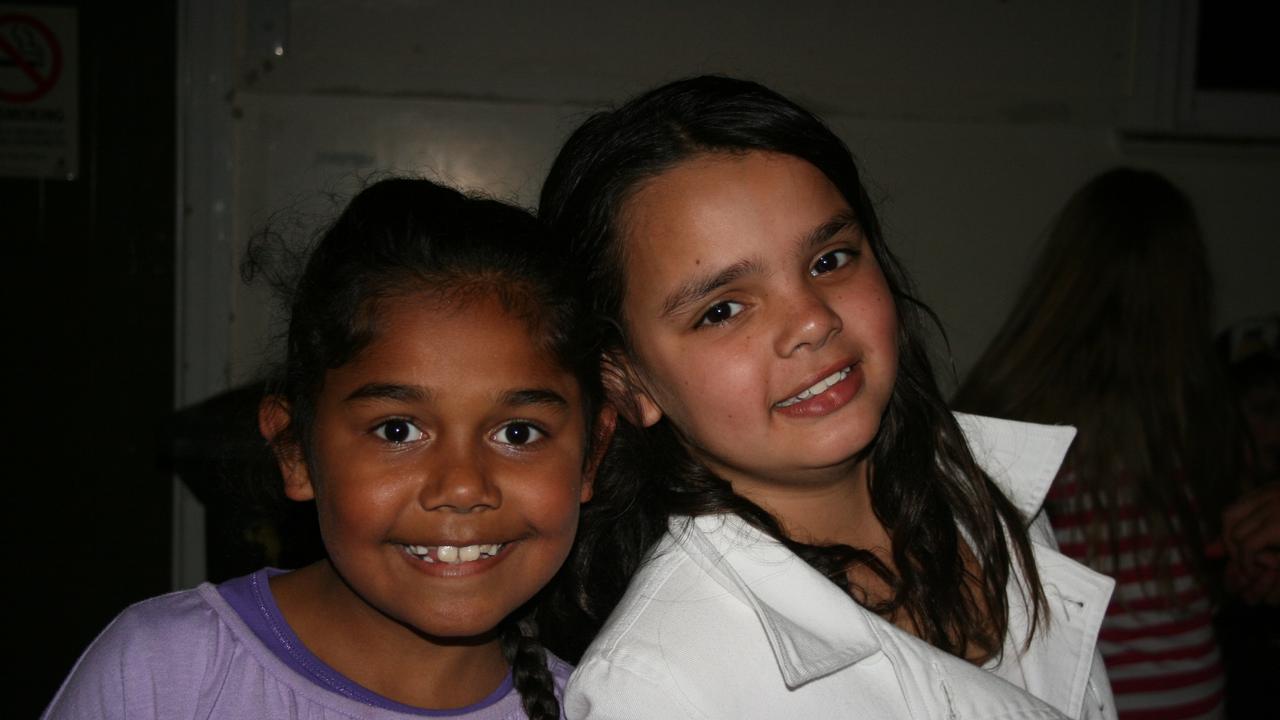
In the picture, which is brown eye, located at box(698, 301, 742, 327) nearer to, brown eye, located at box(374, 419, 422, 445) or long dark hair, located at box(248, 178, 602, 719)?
long dark hair, located at box(248, 178, 602, 719)

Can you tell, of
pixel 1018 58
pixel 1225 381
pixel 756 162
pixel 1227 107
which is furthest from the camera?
pixel 1227 107

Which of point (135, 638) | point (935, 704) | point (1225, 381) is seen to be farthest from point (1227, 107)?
point (135, 638)

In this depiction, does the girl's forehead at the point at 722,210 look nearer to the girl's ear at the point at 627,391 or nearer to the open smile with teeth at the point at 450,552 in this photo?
the girl's ear at the point at 627,391

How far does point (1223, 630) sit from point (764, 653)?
226 cm

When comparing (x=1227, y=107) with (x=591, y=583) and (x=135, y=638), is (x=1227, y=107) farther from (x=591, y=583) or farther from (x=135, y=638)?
(x=135, y=638)

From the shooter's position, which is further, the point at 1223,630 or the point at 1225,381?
the point at 1223,630

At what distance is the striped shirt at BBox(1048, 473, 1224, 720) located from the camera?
2105mm

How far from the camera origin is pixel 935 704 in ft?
4.07

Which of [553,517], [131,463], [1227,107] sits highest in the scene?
[1227,107]

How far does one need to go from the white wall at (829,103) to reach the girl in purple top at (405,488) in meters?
1.80

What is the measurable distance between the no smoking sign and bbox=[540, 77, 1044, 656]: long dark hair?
2.34m

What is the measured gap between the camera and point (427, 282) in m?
1.25

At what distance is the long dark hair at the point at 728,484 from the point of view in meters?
1.37

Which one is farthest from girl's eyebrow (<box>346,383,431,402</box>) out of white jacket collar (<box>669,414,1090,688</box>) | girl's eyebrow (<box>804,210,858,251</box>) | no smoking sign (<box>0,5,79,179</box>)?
no smoking sign (<box>0,5,79,179</box>)
